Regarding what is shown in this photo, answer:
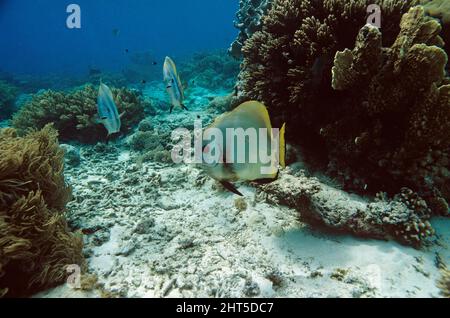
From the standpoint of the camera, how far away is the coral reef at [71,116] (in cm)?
745

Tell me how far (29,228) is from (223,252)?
2144 millimetres

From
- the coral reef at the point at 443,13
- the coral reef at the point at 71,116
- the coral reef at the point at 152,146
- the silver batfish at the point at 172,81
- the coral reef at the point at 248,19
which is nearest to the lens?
the silver batfish at the point at 172,81

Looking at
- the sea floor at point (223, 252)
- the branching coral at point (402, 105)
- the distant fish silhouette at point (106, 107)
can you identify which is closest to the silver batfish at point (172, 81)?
the distant fish silhouette at point (106, 107)

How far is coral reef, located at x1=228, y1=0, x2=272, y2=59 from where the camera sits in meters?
8.88

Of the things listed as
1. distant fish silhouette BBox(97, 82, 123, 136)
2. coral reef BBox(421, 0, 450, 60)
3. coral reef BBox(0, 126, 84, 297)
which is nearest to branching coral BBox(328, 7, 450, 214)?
coral reef BBox(421, 0, 450, 60)

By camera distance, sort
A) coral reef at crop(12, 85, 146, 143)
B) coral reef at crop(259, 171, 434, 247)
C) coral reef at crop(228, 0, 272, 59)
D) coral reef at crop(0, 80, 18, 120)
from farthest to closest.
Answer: coral reef at crop(0, 80, 18, 120) → coral reef at crop(228, 0, 272, 59) → coral reef at crop(12, 85, 146, 143) → coral reef at crop(259, 171, 434, 247)

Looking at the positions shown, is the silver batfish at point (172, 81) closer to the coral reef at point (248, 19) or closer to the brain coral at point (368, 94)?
the brain coral at point (368, 94)

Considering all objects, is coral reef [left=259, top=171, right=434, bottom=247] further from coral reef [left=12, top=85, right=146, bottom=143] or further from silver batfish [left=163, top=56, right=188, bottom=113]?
coral reef [left=12, top=85, right=146, bottom=143]

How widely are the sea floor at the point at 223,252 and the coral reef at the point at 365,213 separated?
15 centimetres

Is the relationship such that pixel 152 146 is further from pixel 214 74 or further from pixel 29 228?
pixel 214 74

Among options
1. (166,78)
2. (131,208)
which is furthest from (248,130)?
(131,208)

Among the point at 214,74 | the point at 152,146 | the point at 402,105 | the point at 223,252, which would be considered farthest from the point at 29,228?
the point at 214,74

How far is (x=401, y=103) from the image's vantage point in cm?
347

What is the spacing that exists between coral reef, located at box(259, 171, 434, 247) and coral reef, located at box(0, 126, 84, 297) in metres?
2.83
